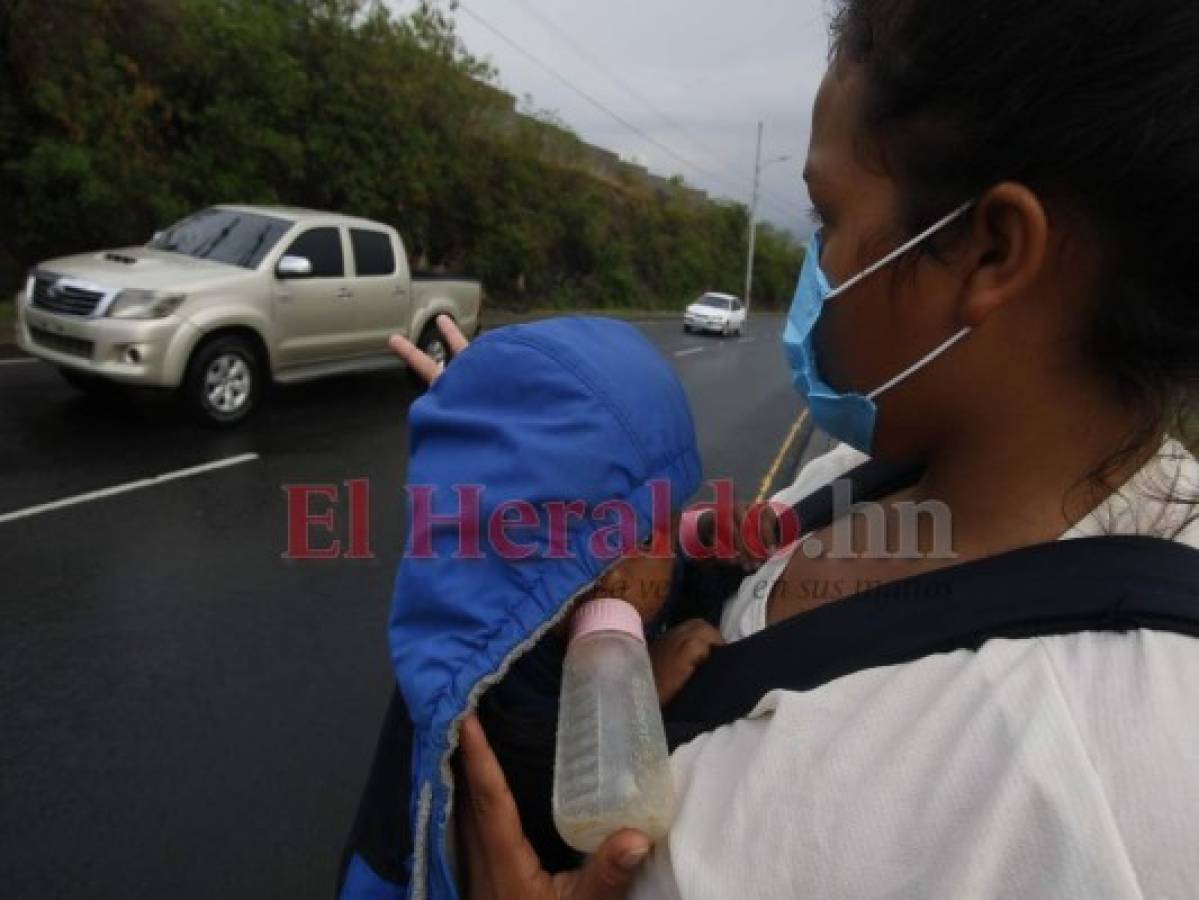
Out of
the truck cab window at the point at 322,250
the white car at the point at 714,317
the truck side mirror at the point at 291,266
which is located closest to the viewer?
the truck side mirror at the point at 291,266

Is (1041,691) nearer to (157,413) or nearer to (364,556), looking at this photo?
(364,556)

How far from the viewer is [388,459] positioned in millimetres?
6812

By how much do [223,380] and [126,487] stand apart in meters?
1.93

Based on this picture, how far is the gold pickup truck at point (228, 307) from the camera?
21.2 feet

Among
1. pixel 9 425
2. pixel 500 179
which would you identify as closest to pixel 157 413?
pixel 9 425

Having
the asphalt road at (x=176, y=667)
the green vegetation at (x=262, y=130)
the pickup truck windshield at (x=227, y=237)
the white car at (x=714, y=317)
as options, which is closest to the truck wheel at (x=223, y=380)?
the asphalt road at (x=176, y=667)

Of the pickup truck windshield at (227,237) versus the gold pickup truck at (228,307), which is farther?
the pickup truck windshield at (227,237)

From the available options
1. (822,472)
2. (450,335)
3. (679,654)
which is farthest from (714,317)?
(679,654)

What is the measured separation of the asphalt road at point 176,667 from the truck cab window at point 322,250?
2.22 meters

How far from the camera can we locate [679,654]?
3.69 ft

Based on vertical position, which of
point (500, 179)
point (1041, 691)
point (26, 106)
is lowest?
point (1041, 691)

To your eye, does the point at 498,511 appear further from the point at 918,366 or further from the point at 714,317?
the point at 714,317

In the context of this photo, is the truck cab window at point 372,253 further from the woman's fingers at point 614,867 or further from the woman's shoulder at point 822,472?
the woman's fingers at point 614,867

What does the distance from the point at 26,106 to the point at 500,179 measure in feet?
42.2
